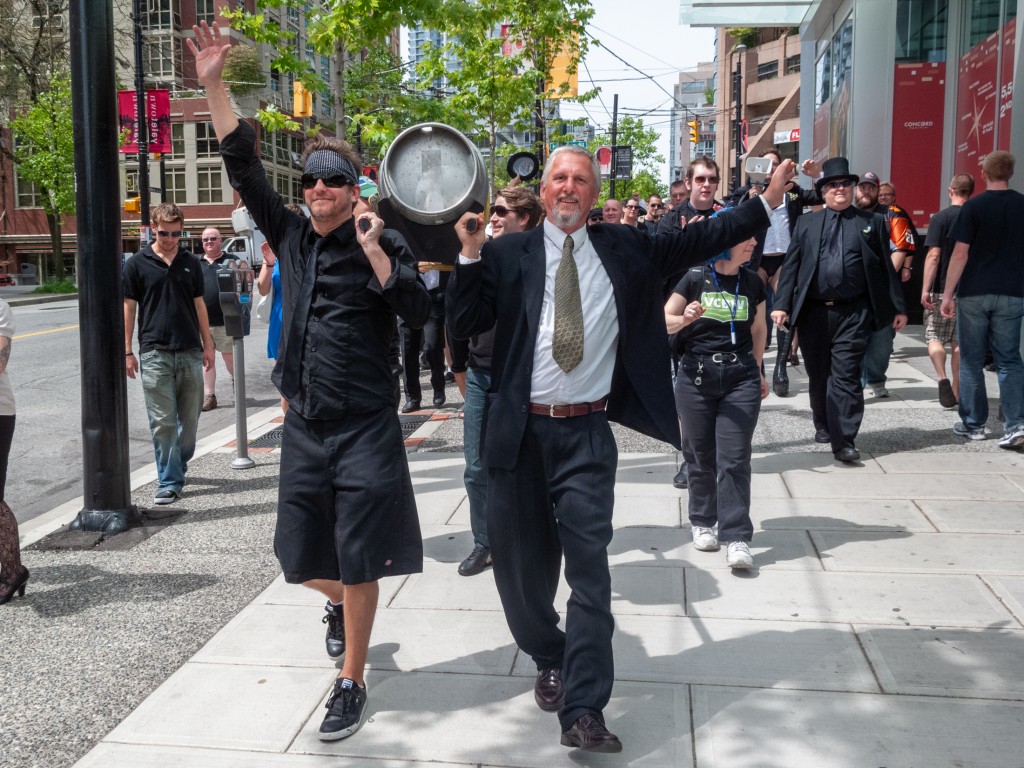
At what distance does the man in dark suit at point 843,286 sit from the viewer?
7527 millimetres

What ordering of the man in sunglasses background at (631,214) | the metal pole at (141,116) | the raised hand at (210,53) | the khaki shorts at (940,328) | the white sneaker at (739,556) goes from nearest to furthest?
the raised hand at (210,53) < the white sneaker at (739,556) < the khaki shorts at (940,328) < the man in sunglasses background at (631,214) < the metal pole at (141,116)

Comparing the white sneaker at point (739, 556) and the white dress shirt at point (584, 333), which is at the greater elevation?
the white dress shirt at point (584, 333)

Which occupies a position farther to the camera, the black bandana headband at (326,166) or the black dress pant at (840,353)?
the black dress pant at (840,353)

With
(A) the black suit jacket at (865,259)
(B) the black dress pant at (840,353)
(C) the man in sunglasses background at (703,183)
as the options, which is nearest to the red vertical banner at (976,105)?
(A) the black suit jacket at (865,259)

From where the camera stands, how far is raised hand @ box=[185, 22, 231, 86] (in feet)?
12.6

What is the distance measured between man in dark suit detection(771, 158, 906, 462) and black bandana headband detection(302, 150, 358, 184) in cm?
470

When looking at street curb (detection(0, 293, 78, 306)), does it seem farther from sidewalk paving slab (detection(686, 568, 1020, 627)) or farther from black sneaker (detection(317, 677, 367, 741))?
black sneaker (detection(317, 677, 367, 741))

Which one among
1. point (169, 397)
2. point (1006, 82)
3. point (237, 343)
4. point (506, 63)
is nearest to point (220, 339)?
point (237, 343)

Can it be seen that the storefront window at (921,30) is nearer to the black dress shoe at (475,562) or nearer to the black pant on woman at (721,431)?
the black pant on woman at (721,431)

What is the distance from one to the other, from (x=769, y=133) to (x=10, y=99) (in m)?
36.2

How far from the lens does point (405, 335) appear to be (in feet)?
34.4

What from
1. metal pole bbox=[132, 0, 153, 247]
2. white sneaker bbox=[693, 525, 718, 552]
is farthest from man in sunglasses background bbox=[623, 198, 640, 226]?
metal pole bbox=[132, 0, 153, 247]

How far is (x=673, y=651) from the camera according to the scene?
166 inches

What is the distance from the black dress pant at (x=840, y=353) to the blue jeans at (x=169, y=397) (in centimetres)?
447
